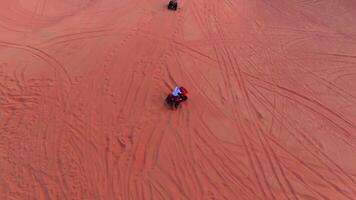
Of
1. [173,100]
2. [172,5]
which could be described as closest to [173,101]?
[173,100]

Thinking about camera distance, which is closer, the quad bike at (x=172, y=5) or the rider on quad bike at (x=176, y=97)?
the rider on quad bike at (x=176, y=97)

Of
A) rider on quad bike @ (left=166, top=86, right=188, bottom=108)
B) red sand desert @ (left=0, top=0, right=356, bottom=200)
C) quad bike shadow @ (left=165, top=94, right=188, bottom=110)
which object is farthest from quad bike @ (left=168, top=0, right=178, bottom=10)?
quad bike shadow @ (left=165, top=94, right=188, bottom=110)

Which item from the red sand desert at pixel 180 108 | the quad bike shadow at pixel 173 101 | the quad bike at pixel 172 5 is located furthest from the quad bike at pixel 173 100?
the quad bike at pixel 172 5

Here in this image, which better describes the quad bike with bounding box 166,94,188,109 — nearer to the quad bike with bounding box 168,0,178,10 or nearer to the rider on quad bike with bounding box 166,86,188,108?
the rider on quad bike with bounding box 166,86,188,108

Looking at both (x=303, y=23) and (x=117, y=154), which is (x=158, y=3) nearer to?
(x=303, y=23)

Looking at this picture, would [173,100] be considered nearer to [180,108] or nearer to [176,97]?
[176,97]

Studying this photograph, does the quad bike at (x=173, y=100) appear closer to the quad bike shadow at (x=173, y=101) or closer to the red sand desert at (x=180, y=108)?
the quad bike shadow at (x=173, y=101)
